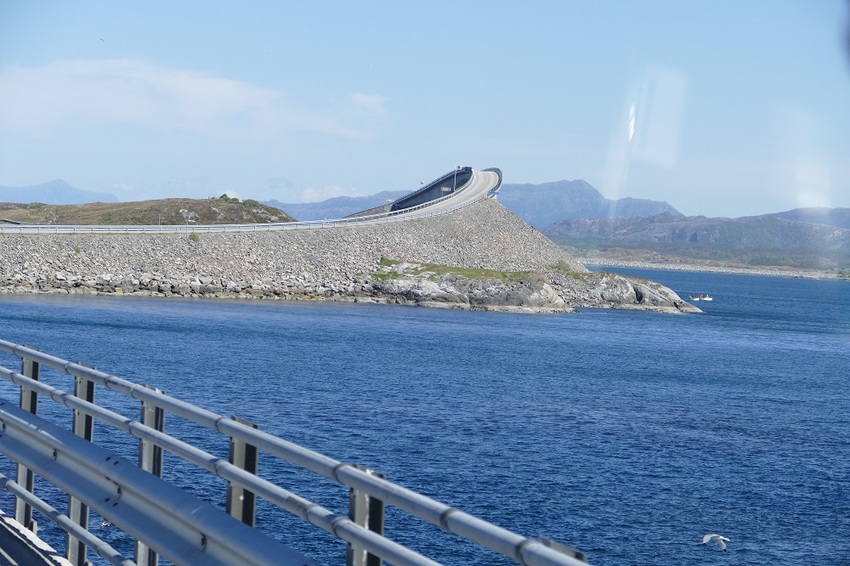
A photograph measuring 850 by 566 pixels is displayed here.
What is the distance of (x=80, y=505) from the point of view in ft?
21.1

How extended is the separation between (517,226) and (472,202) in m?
4.97

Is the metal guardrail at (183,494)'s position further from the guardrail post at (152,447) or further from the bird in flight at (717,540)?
the bird in flight at (717,540)

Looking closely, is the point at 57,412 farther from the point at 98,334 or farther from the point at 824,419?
the point at 824,419

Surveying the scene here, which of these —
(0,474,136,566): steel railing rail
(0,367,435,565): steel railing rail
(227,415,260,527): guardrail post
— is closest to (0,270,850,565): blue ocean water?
(0,474,136,566): steel railing rail

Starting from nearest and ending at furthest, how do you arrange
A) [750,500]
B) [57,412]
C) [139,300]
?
[750,500] < [57,412] < [139,300]

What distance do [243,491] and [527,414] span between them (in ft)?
88.7

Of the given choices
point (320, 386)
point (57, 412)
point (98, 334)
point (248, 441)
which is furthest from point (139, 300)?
point (248, 441)

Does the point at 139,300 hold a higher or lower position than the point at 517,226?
lower

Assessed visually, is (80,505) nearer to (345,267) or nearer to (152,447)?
(152,447)

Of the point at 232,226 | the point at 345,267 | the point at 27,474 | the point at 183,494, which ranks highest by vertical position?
the point at 232,226

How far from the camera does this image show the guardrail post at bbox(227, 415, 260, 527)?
4.91 metres

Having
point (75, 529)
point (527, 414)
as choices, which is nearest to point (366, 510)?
point (75, 529)

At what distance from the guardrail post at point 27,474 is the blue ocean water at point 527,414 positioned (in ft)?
27.3

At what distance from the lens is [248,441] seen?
4.83m
